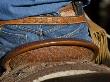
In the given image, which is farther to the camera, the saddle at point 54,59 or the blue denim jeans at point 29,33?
the blue denim jeans at point 29,33

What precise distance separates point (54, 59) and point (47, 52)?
0.04 meters

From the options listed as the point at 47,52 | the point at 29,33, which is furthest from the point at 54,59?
the point at 29,33

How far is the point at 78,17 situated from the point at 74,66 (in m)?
0.28

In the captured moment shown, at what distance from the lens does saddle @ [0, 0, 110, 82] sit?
1093 mm

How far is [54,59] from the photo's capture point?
127 centimetres

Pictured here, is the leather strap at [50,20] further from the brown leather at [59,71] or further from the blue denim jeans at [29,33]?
the brown leather at [59,71]

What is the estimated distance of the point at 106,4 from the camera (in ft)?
14.1

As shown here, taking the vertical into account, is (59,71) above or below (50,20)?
below

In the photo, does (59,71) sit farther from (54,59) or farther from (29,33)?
(29,33)

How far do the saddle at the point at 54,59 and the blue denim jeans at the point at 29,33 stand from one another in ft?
0.07

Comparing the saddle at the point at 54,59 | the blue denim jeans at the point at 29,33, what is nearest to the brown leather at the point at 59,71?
the saddle at the point at 54,59

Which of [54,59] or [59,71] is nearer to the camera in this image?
[59,71]

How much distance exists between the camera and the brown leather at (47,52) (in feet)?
3.93

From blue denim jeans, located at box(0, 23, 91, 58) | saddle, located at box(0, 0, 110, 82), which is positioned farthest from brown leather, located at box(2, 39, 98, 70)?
blue denim jeans, located at box(0, 23, 91, 58)
